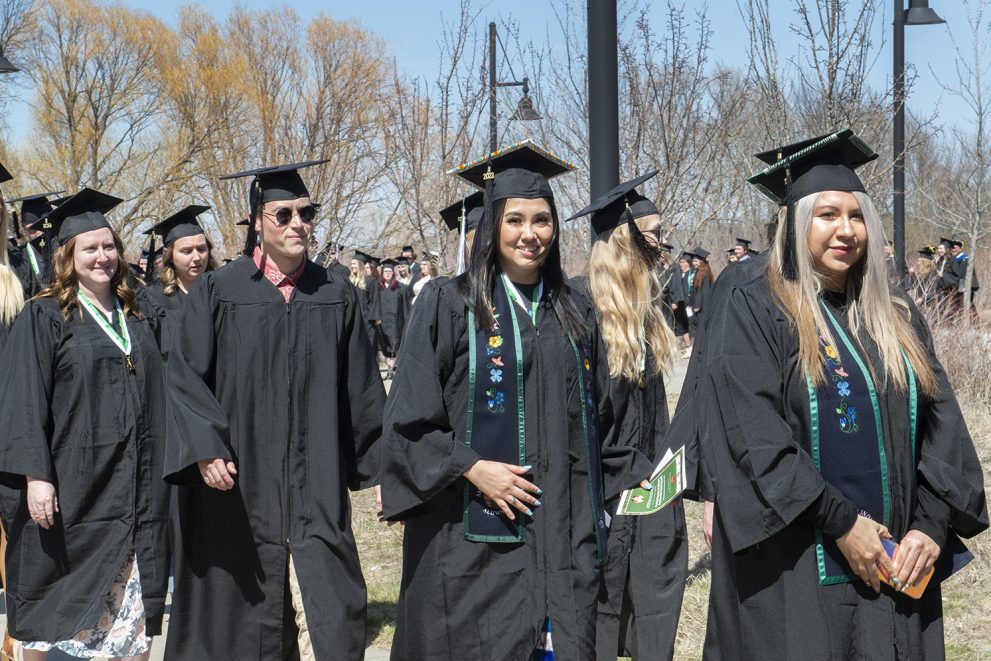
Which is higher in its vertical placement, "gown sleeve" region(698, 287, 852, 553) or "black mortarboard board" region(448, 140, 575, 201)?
"black mortarboard board" region(448, 140, 575, 201)

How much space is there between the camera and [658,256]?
5.29 meters

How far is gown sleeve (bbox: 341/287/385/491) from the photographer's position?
184 inches

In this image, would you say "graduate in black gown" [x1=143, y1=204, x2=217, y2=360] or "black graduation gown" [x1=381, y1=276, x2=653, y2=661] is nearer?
"black graduation gown" [x1=381, y1=276, x2=653, y2=661]

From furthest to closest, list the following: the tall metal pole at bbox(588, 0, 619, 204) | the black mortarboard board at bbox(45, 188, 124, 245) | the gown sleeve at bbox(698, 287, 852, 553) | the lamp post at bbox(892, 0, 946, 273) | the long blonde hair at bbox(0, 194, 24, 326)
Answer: the lamp post at bbox(892, 0, 946, 273) < the tall metal pole at bbox(588, 0, 619, 204) < the long blonde hair at bbox(0, 194, 24, 326) < the black mortarboard board at bbox(45, 188, 124, 245) < the gown sleeve at bbox(698, 287, 852, 553)

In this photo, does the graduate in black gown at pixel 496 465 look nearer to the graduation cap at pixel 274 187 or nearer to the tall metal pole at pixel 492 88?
the graduation cap at pixel 274 187

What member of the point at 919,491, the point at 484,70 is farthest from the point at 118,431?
the point at 484,70

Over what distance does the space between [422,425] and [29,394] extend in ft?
6.44

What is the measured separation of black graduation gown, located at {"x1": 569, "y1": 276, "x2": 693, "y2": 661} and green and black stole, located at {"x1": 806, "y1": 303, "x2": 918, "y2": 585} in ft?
6.11

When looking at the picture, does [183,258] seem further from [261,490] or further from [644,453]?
[644,453]

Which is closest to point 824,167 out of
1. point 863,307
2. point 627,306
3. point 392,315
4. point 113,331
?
point 863,307

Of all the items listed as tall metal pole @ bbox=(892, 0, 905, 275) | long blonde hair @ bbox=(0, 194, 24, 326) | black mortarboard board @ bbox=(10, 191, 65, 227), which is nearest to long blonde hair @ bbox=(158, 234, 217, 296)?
long blonde hair @ bbox=(0, 194, 24, 326)

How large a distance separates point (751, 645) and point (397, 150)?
35.3 ft

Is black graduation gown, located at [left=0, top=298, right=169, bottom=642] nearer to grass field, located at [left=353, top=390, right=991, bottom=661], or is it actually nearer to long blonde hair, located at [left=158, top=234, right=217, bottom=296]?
grass field, located at [left=353, top=390, right=991, bottom=661]

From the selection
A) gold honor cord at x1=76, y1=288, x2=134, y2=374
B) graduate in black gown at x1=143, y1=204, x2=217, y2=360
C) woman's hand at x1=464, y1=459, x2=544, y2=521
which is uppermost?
graduate in black gown at x1=143, y1=204, x2=217, y2=360
